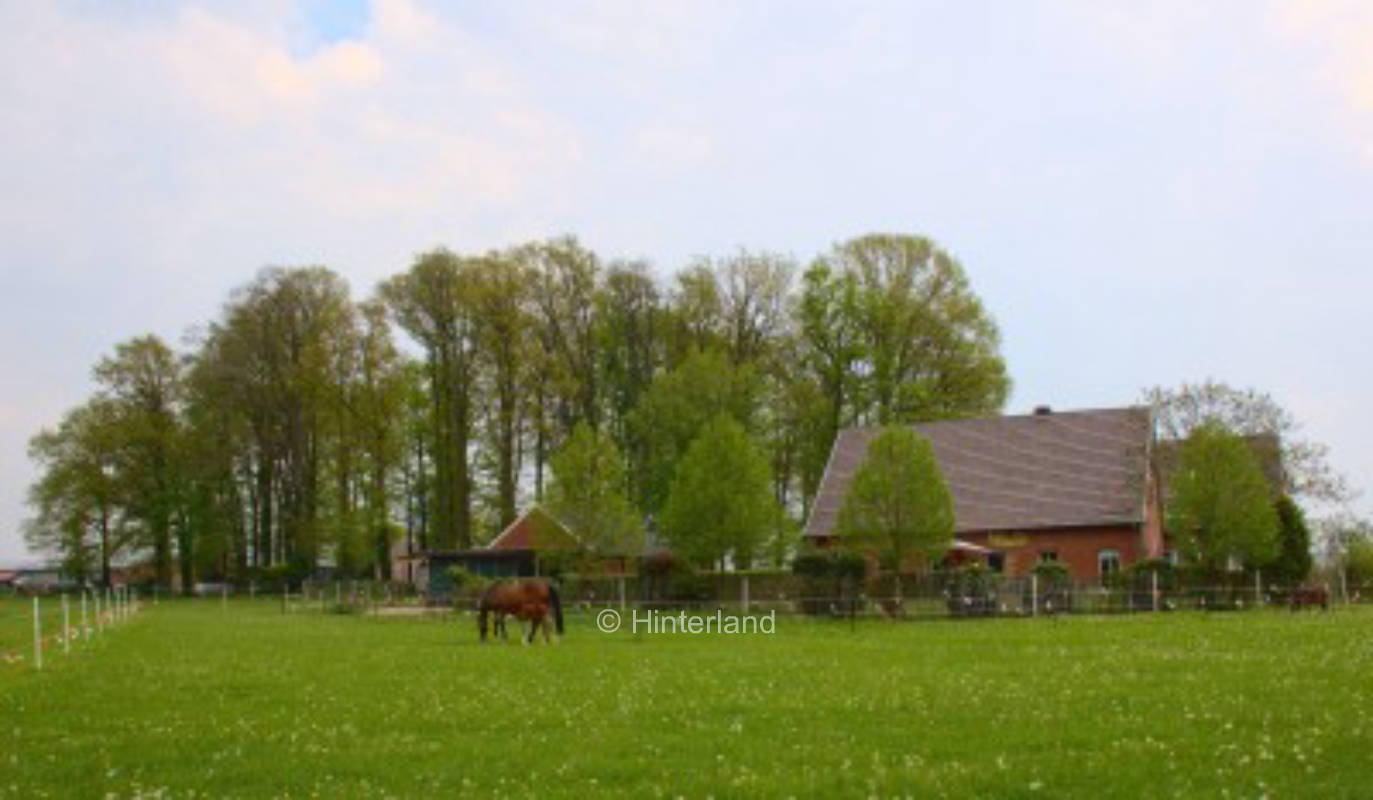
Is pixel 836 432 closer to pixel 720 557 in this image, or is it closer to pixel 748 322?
pixel 748 322

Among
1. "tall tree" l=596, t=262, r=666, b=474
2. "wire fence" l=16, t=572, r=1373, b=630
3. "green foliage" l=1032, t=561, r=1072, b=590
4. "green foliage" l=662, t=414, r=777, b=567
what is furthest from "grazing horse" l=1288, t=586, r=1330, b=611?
"tall tree" l=596, t=262, r=666, b=474

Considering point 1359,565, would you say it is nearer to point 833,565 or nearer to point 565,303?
point 833,565

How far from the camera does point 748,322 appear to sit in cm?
6969

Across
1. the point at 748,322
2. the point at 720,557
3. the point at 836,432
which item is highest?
the point at 748,322

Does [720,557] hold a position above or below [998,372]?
below

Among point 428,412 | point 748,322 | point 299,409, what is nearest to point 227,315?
point 299,409

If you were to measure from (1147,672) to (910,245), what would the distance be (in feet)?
175

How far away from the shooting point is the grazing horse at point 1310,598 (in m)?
39.2

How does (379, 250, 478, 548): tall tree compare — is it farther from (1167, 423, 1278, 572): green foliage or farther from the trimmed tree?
(1167, 423, 1278, 572): green foliage

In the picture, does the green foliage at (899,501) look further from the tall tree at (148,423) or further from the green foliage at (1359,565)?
the tall tree at (148,423)

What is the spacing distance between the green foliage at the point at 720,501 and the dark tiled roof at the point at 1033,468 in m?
8.20

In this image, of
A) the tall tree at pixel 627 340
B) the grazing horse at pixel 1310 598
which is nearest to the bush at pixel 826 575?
the grazing horse at pixel 1310 598

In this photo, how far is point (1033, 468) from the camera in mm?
56562

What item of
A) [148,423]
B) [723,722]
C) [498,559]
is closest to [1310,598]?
[723,722]
